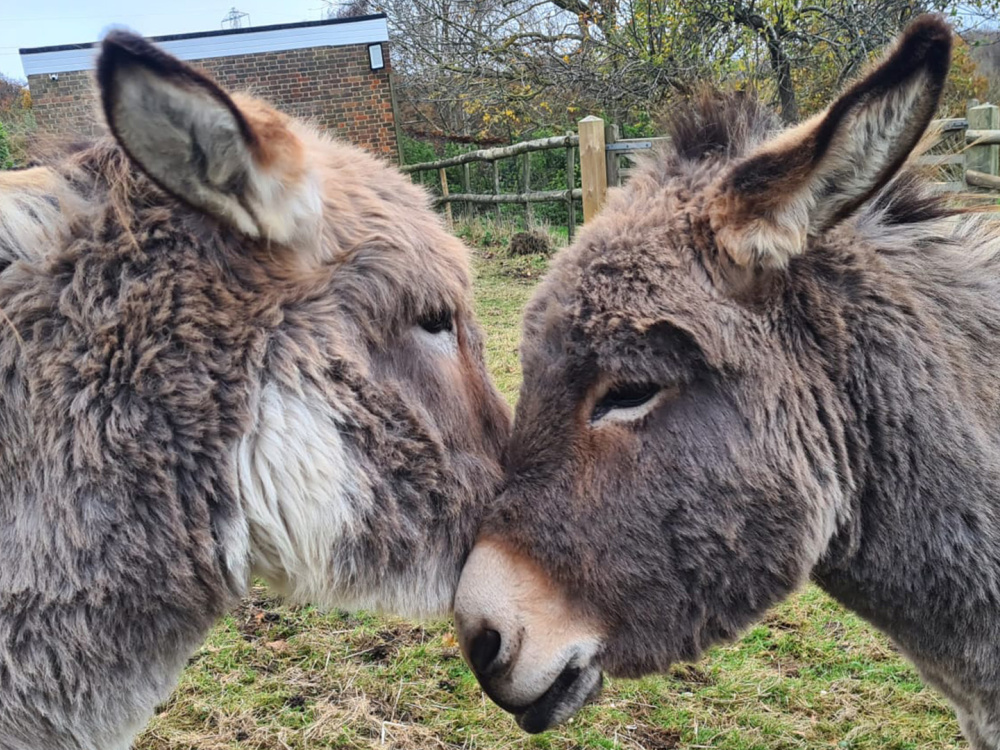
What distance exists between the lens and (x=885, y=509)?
6.32ft

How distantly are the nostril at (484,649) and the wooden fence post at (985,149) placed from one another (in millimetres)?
7312

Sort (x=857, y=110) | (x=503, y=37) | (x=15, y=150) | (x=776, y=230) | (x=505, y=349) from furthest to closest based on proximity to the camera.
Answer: (x=503, y=37) < (x=505, y=349) < (x=15, y=150) < (x=776, y=230) < (x=857, y=110)

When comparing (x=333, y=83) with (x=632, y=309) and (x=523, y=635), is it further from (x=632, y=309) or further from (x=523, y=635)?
(x=523, y=635)

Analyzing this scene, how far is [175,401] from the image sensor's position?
5.57 ft

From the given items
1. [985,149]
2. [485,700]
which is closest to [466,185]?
[985,149]

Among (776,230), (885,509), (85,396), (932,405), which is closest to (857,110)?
(776,230)

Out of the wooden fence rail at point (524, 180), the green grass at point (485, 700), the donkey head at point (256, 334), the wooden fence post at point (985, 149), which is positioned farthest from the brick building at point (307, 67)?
the donkey head at point (256, 334)

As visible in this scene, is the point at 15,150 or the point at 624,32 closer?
the point at 15,150

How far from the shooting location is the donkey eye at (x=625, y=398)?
1967 mm

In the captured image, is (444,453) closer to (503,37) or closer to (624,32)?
(624,32)

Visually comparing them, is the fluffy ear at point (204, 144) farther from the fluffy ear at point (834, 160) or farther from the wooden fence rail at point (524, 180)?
the wooden fence rail at point (524, 180)

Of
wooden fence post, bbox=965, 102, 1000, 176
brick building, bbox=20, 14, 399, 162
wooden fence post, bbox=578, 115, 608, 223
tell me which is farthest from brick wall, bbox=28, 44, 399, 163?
wooden fence post, bbox=965, 102, 1000, 176

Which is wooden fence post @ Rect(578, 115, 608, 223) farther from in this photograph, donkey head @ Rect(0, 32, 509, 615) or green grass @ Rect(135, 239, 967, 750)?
donkey head @ Rect(0, 32, 509, 615)

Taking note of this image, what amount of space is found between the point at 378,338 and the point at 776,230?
1.01m
